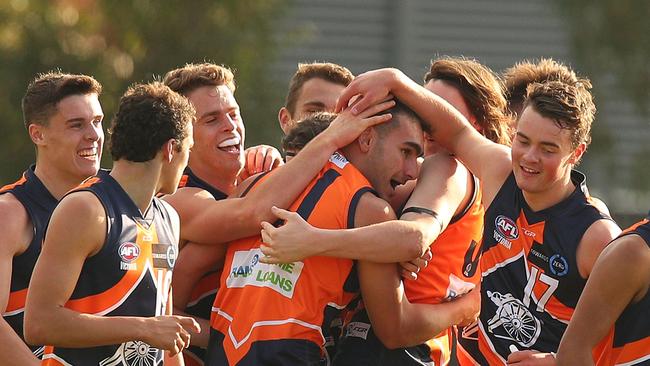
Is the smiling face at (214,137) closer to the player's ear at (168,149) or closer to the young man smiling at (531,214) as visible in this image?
the young man smiling at (531,214)

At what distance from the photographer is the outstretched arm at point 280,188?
17.4ft

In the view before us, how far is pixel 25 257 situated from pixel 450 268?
2184 mm

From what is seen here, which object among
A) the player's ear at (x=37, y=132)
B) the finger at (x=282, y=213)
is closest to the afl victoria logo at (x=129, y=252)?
the finger at (x=282, y=213)

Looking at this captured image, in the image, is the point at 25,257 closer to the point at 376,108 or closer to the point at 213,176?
the point at 213,176

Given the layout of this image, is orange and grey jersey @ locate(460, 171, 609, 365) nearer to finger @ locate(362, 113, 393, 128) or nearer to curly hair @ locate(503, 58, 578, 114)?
finger @ locate(362, 113, 393, 128)

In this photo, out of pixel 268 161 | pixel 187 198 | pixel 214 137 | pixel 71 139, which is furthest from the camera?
pixel 268 161

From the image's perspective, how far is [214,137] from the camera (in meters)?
6.35

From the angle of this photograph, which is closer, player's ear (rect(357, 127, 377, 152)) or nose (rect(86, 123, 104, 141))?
player's ear (rect(357, 127, 377, 152))

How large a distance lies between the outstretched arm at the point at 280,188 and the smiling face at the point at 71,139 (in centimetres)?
91

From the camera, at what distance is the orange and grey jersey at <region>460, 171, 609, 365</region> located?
539cm

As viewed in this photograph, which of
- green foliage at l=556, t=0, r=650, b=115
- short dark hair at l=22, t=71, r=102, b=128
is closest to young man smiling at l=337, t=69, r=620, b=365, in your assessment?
short dark hair at l=22, t=71, r=102, b=128

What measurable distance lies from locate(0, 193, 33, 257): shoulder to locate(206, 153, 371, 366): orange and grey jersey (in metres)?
1.21

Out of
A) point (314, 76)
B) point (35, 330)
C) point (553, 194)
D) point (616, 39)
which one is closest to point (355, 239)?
point (553, 194)

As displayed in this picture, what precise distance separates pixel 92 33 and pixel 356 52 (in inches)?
284
